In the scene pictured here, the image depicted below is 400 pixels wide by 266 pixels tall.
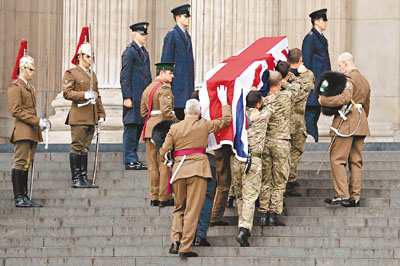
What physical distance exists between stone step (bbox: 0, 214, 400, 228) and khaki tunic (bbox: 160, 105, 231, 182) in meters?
1.23

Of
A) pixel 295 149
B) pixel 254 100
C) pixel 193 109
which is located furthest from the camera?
pixel 295 149

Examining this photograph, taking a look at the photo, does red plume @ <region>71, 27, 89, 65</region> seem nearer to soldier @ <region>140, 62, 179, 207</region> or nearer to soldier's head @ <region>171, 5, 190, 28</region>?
soldier's head @ <region>171, 5, 190, 28</region>

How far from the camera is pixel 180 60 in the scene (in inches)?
658

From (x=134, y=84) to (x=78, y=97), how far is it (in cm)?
107

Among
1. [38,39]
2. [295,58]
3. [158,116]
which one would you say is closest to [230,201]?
[158,116]

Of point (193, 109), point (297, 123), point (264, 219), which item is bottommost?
point (264, 219)

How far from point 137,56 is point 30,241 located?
3.56m

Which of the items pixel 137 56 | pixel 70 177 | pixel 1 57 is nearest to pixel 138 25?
pixel 137 56

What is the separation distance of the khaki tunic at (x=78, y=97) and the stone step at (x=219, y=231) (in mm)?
2002

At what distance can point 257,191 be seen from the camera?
14.1 meters

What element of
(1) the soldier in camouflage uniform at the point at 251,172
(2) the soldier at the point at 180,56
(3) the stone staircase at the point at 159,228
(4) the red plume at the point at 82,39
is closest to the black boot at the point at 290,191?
(3) the stone staircase at the point at 159,228

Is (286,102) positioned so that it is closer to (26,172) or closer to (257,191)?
(257,191)

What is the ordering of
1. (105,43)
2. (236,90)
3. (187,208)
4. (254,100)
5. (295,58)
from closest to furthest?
1. (187,208)
2. (254,100)
3. (236,90)
4. (295,58)
5. (105,43)

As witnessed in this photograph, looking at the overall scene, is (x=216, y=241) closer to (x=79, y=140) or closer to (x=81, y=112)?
(x=79, y=140)
